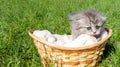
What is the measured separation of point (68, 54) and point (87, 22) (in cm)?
77

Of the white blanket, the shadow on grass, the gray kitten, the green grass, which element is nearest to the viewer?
Answer: the white blanket

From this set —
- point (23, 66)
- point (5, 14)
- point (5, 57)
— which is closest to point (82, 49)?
point (23, 66)

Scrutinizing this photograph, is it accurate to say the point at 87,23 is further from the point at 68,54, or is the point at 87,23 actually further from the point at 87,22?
the point at 68,54

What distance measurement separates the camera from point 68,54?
12.0 ft

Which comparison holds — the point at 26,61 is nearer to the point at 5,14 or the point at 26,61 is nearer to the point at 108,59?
the point at 108,59

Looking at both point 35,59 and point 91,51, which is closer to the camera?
point 91,51

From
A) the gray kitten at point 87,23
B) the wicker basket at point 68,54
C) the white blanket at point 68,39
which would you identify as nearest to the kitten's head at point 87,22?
the gray kitten at point 87,23

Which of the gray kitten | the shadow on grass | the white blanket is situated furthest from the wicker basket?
the shadow on grass

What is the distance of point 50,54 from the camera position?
3752 mm

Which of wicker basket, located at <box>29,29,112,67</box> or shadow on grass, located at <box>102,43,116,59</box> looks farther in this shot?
shadow on grass, located at <box>102,43,116,59</box>

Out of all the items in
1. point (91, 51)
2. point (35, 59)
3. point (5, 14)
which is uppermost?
point (91, 51)

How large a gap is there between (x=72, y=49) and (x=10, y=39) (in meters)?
1.20

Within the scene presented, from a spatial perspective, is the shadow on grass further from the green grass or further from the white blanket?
the white blanket

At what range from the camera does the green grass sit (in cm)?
393
